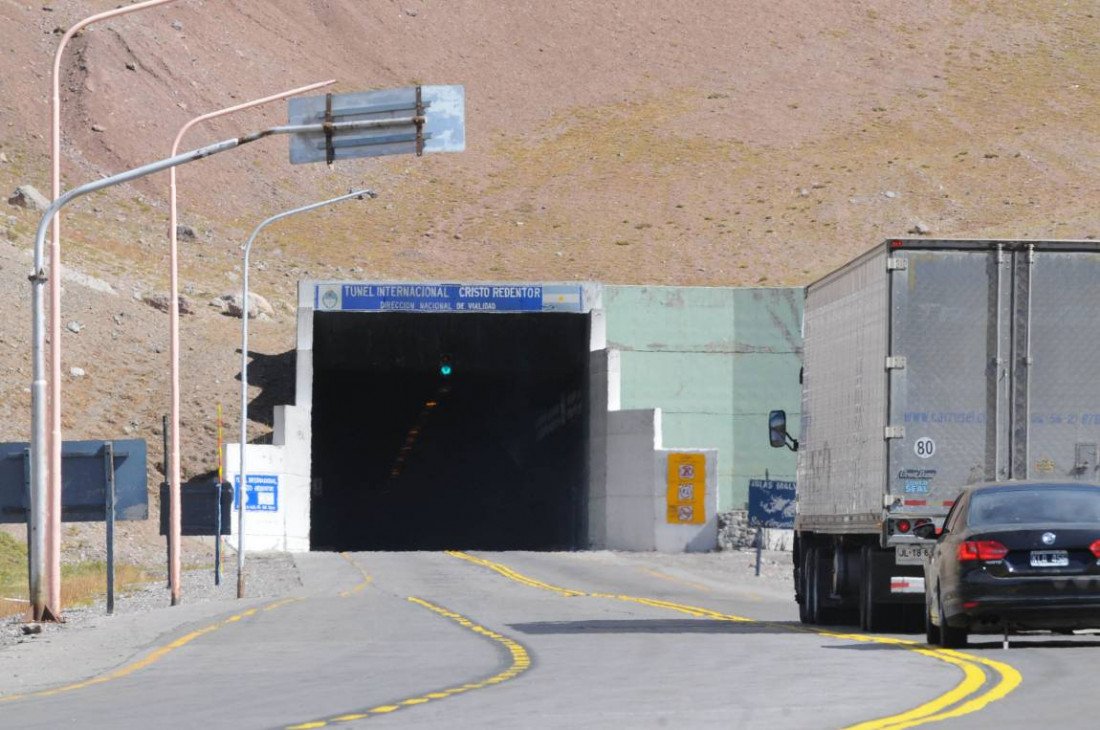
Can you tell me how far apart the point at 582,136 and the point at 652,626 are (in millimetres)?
92331

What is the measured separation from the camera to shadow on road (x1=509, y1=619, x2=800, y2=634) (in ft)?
80.3

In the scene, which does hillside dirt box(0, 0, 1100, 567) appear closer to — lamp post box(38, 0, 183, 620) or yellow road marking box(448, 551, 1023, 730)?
lamp post box(38, 0, 183, 620)

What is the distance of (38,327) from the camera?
91.2ft

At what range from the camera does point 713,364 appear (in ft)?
219

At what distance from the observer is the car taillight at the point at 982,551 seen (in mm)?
18672

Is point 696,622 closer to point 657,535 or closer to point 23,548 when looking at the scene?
point 23,548

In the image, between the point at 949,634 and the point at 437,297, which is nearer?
the point at 949,634

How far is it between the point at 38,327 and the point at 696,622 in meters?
9.55

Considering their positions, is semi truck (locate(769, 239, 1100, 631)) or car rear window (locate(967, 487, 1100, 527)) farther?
semi truck (locate(769, 239, 1100, 631))

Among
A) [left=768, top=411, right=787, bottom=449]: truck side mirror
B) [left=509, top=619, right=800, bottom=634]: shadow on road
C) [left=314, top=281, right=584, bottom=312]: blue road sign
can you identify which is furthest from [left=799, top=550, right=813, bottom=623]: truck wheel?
[left=314, top=281, right=584, bottom=312]: blue road sign

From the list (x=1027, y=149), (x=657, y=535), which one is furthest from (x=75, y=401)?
(x=1027, y=149)

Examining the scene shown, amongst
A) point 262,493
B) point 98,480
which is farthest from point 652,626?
point 262,493

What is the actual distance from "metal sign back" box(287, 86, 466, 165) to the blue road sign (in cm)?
3504

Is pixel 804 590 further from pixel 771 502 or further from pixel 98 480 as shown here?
pixel 771 502
